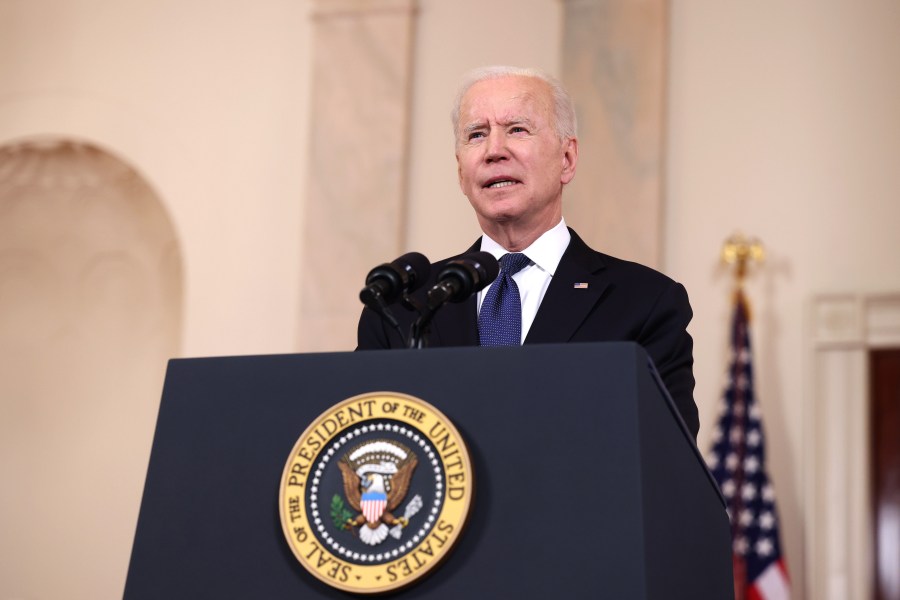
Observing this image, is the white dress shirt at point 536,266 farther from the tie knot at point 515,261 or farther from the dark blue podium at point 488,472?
the dark blue podium at point 488,472

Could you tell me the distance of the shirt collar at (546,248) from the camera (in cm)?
299

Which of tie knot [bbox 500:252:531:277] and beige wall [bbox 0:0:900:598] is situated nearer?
tie knot [bbox 500:252:531:277]

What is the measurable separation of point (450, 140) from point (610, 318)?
5855mm

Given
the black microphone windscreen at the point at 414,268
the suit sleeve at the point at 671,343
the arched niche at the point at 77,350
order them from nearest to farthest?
the black microphone windscreen at the point at 414,268 < the suit sleeve at the point at 671,343 < the arched niche at the point at 77,350

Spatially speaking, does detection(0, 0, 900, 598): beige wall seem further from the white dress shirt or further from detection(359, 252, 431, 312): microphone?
detection(359, 252, 431, 312): microphone

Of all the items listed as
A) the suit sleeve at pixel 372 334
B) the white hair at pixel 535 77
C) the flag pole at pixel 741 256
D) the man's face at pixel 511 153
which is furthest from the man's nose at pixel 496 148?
the flag pole at pixel 741 256

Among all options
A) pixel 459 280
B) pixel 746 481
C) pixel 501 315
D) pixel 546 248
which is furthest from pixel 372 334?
pixel 746 481

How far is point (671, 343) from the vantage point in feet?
9.00

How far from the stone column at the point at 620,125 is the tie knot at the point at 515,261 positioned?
4813mm

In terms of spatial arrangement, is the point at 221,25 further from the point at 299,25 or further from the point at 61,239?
the point at 61,239

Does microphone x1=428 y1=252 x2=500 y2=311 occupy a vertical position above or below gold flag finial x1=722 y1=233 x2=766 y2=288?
below

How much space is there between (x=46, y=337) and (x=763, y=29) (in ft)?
19.7

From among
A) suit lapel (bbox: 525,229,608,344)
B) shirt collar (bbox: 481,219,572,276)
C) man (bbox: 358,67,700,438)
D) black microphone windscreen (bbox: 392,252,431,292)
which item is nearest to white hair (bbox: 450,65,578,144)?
man (bbox: 358,67,700,438)

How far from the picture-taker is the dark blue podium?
177cm
